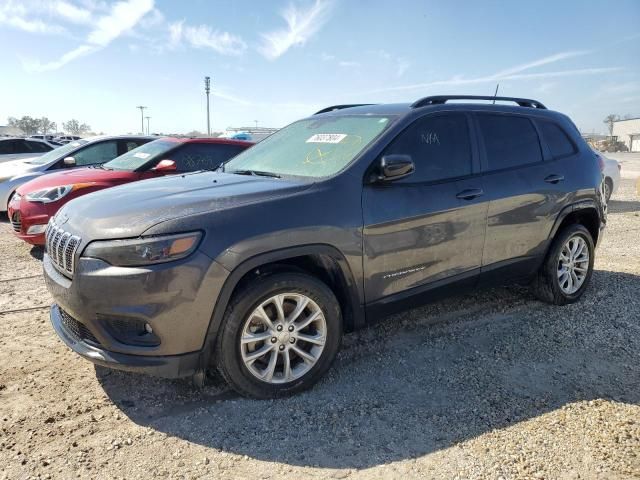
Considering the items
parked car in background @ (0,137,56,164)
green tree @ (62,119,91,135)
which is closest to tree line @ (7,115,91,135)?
green tree @ (62,119,91,135)

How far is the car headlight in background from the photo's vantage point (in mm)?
6168

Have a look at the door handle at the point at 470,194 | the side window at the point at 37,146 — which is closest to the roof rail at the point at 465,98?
the door handle at the point at 470,194

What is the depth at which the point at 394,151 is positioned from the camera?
11.6ft

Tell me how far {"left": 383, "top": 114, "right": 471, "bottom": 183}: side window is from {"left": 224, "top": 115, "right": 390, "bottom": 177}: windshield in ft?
0.66

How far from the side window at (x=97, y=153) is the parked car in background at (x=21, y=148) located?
5.28m

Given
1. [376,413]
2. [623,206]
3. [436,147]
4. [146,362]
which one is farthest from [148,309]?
[623,206]

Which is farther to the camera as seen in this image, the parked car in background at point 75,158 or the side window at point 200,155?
the parked car in background at point 75,158

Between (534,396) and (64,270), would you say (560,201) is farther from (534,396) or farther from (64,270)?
(64,270)

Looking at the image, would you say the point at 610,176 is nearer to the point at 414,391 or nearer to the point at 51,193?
the point at 414,391

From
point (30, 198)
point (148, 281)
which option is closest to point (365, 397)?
point (148, 281)

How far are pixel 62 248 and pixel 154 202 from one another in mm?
622

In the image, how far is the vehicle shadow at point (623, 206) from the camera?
35.7 feet

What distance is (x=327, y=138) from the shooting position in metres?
3.84

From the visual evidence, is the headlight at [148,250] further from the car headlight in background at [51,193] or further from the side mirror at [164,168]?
the car headlight in background at [51,193]
